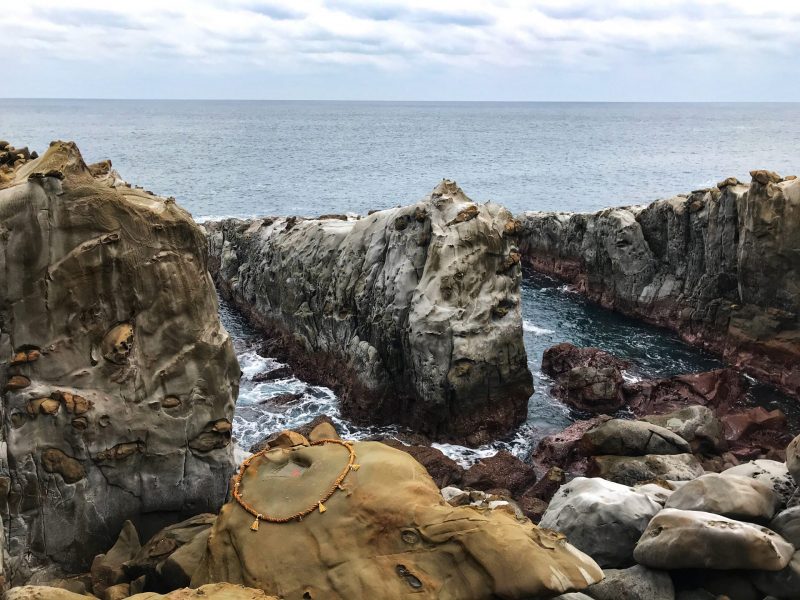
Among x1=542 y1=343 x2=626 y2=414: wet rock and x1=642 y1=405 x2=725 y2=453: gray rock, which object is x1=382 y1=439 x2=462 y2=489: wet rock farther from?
x1=542 y1=343 x2=626 y2=414: wet rock

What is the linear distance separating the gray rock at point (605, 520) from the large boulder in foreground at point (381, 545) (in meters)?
3.22

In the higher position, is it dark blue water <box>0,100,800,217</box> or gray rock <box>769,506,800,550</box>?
dark blue water <box>0,100,800,217</box>

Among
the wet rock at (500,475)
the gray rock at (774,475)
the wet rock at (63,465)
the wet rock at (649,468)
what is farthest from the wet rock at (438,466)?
the wet rock at (63,465)

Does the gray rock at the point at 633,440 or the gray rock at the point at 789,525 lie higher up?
the gray rock at the point at 789,525

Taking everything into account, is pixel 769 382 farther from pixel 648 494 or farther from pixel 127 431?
pixel 127 431

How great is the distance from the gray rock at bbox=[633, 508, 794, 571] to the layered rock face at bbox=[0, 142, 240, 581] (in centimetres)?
1008

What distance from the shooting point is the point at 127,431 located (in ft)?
51.8

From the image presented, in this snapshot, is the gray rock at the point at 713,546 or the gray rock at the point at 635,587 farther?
the gray rock at the point at 635,587

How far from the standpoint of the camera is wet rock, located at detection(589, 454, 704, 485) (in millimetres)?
22094

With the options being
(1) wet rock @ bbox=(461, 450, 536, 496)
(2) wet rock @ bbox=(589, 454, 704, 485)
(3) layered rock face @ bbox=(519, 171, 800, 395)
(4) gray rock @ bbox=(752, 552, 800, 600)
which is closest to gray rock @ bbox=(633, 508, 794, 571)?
(4) gray rock @ bbox=(752, 552, 800, 600)

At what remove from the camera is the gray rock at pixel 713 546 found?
1279cm

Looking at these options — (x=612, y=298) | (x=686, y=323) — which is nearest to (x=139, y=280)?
(x=686, y=323)

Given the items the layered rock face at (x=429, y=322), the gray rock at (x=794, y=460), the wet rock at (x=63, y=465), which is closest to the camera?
the gray rock at (x=794, y=460)

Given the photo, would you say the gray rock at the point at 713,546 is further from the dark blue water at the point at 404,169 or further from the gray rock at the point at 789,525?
the dark blue water at the point at 404,169
